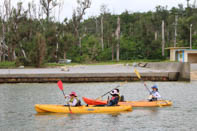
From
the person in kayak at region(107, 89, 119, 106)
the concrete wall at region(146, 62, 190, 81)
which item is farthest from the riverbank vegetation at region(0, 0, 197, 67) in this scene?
the person in kayak at region(107, 89, 119, 106)

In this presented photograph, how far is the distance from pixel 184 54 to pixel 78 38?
22.3 metres

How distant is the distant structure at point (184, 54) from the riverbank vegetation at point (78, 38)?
22.6ft

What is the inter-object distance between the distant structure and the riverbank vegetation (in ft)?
22.6

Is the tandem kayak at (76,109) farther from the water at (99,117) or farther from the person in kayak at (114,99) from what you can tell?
the person in kayak at (114,99)

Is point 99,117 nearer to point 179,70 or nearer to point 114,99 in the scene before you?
point 114,99

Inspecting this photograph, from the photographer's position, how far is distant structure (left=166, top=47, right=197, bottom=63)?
52072 millimetres

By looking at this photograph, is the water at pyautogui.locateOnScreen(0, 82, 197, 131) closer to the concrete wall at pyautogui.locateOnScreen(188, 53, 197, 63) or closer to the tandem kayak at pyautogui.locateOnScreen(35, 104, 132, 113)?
the tandem kayak at pyautogui.locateOnScreen(35, 104, 132, 113)

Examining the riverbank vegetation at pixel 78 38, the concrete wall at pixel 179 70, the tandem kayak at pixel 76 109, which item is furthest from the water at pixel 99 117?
the riverbank vegetation at pixel 78 38

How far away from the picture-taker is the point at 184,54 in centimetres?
5216

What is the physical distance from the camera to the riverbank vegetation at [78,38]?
174 ft

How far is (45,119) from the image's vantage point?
1877 cm

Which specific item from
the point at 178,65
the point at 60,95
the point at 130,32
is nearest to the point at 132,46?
the point at 130,32

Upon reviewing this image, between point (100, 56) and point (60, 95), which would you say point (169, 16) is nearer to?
point (100, 56)

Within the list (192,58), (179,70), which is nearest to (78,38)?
(192,58)
